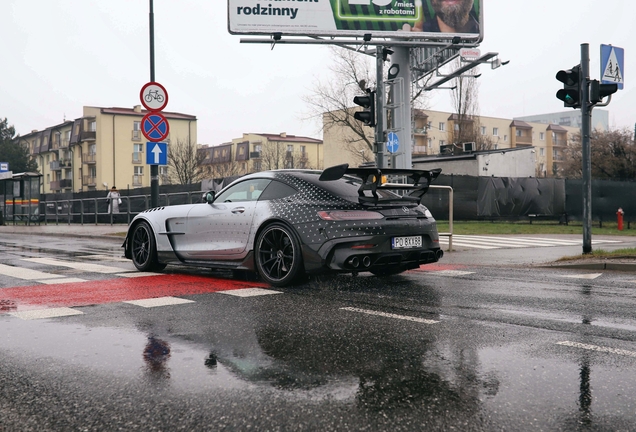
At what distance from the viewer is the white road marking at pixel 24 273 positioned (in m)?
8.29

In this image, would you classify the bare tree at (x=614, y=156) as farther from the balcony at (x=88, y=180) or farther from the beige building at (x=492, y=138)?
the balcony at (x=88, y=180)

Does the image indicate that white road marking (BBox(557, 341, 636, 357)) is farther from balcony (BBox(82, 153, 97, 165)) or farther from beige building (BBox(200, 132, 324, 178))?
beige building (BBox(200, 132, 324, 178))

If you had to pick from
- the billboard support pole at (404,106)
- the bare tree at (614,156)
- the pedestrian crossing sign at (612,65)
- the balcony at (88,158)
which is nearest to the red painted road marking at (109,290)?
the pedestrian crossing sign at (612,65)

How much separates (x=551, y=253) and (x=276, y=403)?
10.4 m

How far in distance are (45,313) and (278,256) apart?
102 inches

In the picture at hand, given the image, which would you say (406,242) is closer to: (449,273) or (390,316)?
(449,273)

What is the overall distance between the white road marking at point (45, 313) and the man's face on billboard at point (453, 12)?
1667cm

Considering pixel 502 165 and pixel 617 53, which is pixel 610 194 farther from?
pixel 617 53

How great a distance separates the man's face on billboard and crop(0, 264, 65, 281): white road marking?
14843 millimetres

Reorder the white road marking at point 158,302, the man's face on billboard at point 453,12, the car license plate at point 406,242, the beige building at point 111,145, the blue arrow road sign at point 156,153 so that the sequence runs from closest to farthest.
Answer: the white road marking at point 158,302, the car license plate at point 406,242, the blue arrow road sign at point 156,153, the man's face on billboard at point 453,12, the beige building at point 111,145

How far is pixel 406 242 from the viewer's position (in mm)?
7113

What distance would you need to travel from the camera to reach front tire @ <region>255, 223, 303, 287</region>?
6.88 metres

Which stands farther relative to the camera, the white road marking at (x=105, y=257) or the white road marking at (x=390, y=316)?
the white road marking at (x=105, y=257)

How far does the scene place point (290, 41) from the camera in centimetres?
1905
